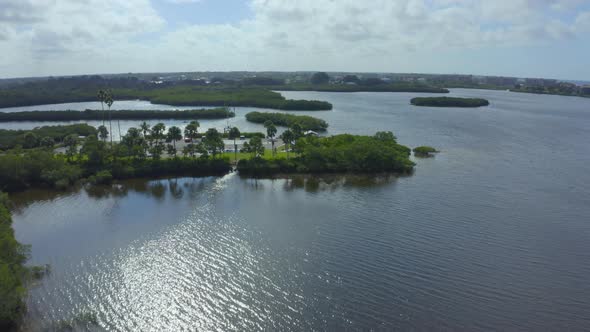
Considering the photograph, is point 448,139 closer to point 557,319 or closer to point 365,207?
point 365,207

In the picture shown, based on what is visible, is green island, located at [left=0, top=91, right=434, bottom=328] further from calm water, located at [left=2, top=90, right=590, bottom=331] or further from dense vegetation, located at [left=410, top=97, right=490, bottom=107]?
dense vegetation, located at [left=410, top=97, right=490, bottom=107]

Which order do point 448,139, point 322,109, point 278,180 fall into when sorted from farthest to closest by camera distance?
point 322,109 → point 448,139 → point 278,180

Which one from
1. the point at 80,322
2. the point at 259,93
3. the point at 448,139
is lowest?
the point at 80,322

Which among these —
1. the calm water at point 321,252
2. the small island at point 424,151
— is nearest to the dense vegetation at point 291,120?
the small island at point 424,151

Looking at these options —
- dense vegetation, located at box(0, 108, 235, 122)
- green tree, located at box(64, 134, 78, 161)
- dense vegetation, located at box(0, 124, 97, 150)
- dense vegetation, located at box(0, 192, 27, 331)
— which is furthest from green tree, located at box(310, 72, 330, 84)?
dense vegetation, located at box(0, 192, 27, 331)

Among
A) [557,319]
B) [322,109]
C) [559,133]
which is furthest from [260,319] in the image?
[322,109]

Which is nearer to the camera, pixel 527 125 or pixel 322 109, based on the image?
pixel 527 125
